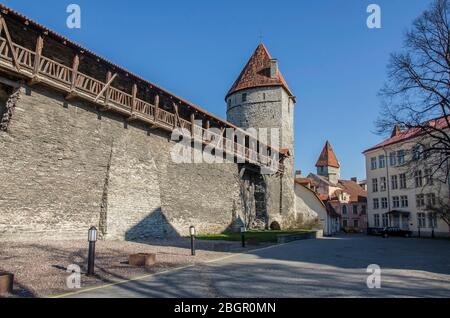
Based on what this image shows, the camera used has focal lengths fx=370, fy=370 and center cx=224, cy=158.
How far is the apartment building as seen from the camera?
3706 cm

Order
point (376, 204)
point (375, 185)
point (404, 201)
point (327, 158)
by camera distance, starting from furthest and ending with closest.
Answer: point (327, 158), point (375, 185), point (376, 204), point (404, 201)

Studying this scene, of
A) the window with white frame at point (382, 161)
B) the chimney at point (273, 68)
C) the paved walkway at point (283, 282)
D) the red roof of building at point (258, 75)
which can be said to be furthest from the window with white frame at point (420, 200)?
the paved walkway at point (283, 282)

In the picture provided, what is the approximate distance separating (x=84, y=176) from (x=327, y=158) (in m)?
68.3

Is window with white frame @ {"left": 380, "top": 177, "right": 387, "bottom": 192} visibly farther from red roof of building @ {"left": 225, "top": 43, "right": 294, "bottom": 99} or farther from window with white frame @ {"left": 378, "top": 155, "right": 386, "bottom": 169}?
red roof of building @ {"left": 225, "top": 43, "right": 294, "bottom": 99}

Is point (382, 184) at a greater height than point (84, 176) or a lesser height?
greater

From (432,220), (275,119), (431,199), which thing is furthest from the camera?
(275,119)

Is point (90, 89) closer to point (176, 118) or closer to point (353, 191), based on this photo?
point (176, 118)

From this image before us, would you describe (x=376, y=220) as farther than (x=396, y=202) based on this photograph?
Yes

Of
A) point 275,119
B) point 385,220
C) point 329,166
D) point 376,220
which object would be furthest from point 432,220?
point 329,166

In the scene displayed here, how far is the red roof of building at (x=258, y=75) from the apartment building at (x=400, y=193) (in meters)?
13.4

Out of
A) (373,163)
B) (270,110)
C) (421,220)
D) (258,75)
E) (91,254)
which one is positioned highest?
(258,75)

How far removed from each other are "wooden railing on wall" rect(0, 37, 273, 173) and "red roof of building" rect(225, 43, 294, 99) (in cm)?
1272

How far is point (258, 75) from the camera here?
41188 millimetres

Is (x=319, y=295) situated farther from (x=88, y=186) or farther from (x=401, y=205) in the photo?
(x=401, y=205)
